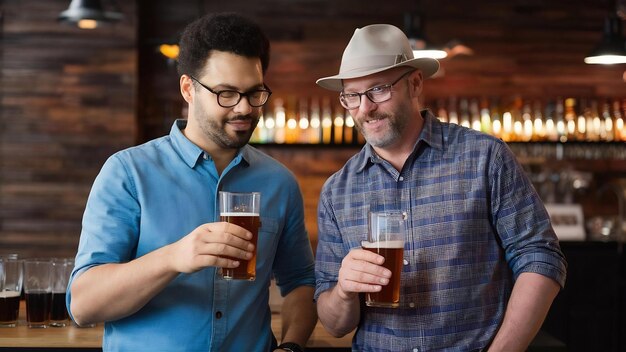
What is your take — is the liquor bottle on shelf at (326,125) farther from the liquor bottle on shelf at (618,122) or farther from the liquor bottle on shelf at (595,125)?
the liquor bottle on shelf at (618,122)

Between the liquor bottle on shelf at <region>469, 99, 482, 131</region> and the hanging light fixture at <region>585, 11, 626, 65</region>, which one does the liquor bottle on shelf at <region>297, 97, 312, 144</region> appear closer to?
the liquor bottle on shelf at <region>469, 99, 482, 131</region>

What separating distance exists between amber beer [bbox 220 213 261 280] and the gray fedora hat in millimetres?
618

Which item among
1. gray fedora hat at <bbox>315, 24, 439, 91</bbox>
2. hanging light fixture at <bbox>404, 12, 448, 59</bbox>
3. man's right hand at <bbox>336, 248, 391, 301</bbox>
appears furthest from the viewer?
hanging light fixture at <bbox>404, 12, 448, 59</bbox>

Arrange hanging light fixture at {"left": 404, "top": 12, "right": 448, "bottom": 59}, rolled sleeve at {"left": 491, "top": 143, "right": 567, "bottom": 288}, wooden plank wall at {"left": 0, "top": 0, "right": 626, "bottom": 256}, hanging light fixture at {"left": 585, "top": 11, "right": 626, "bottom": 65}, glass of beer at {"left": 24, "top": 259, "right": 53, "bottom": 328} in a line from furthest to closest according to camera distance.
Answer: wooden plank wall at {"left": 0, "top": 0, "right": 626, "bottom": 256}
hanging light fixture at {"left": 404, "top": 12, "right": 448, "bottom": 59}
hanging light fixture at {"left": 585, "top": 11, "right": 626, "bottom": 65}
glass of beer at {"left": 24, "top": 259, "right": 53, "bottom": 328}
rolled sleeve at {"left": 491, "top": 143, "right": 567, "bottom": 288}

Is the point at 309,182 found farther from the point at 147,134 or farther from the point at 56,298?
the point at 56,298

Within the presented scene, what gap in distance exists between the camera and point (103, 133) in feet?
23.2

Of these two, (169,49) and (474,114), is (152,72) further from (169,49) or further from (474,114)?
(474,114)

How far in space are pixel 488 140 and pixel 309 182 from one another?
16.3 ft

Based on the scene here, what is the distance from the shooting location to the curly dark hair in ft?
7.76

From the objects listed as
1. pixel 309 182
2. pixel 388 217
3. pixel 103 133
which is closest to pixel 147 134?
pixel 103 133

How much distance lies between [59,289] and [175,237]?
0.99 m

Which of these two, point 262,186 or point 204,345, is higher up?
point 262,186

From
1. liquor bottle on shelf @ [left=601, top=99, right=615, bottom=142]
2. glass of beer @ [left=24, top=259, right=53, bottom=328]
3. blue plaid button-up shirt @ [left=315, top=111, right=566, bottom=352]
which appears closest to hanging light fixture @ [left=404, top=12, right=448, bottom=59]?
liquor bottle on shelf @ [left=601, top=99, right=615, bottom=142]

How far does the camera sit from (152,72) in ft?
24.6
